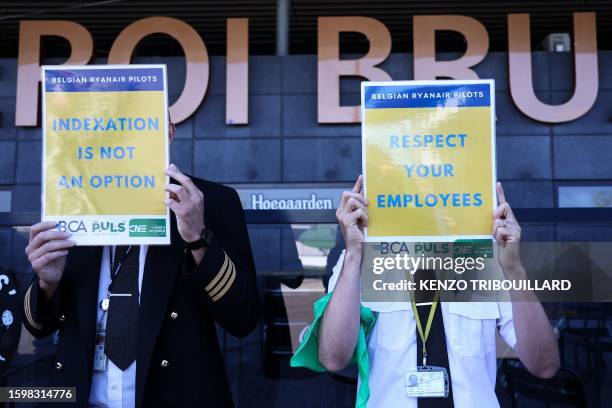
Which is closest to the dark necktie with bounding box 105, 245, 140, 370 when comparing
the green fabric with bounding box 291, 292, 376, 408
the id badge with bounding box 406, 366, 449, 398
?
the green fabric with bounding box 291, 292, 376, 408

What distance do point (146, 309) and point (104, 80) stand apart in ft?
2.47

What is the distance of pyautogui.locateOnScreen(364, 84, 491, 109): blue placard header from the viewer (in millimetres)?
2037

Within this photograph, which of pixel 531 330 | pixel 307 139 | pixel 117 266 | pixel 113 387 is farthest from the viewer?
pixel 307 139

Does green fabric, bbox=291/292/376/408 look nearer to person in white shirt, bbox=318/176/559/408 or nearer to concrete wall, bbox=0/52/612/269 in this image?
person in white shirt, bbox=318/176/559/408

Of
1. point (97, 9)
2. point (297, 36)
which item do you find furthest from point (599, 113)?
point (97, 9)

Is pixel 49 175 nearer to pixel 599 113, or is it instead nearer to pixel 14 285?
pixel 14 285

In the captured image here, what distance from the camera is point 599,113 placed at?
28.1ft

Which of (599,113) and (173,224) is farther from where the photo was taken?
(599,113)

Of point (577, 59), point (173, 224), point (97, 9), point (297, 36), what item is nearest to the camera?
point (173, 224)

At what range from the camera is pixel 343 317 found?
1910mm

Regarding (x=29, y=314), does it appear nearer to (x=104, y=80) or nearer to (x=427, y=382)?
(x=104, y=80)

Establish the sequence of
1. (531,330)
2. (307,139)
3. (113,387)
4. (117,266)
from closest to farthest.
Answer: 1. (531,330)
2. (113,387)
3. (117,266)
4. (307,139)

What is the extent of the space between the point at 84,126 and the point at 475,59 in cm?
725

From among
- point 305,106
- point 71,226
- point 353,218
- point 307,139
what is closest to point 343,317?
point 353,218
